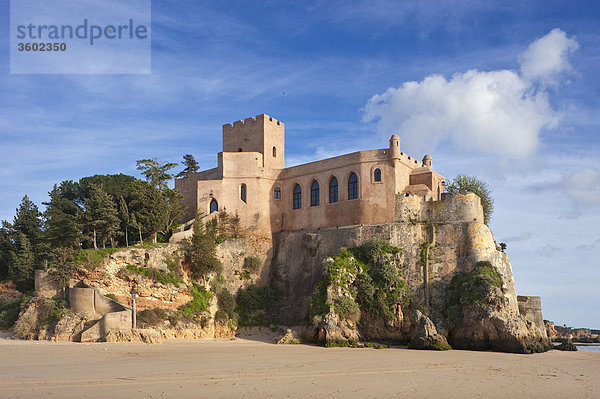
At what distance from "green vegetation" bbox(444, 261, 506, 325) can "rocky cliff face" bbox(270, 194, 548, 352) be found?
0.12 meters

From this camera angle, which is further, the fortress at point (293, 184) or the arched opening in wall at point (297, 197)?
the arched opening in wall at point (297, 197)

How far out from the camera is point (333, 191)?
40.6 metres

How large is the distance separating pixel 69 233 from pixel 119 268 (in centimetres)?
413

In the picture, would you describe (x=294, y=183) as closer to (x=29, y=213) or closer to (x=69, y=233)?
(x=69, y=233)

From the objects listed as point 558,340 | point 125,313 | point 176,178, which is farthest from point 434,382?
point 558,340

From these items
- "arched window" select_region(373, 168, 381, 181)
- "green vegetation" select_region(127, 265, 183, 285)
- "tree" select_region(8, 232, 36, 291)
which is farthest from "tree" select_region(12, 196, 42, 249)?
"arched window" select_region(373, 168, 381, 181)

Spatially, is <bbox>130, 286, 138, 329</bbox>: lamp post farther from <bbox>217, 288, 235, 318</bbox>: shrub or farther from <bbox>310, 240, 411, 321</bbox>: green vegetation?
<bbox>310, 240, 411, 321</bbox>: green vegetation

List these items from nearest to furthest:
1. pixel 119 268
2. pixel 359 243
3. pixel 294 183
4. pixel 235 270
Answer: pixel 119 268 → pixel 359 243 → pixel 235 270 → pixel 294 183

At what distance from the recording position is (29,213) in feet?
132

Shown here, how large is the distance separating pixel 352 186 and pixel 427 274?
8751mm

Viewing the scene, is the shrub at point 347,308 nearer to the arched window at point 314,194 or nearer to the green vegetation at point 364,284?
the green vegetation at point 364,284

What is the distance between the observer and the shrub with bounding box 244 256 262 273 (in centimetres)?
3975

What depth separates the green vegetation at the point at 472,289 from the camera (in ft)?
103

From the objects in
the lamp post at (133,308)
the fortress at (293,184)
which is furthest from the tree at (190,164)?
the lamp post at (133,308)
